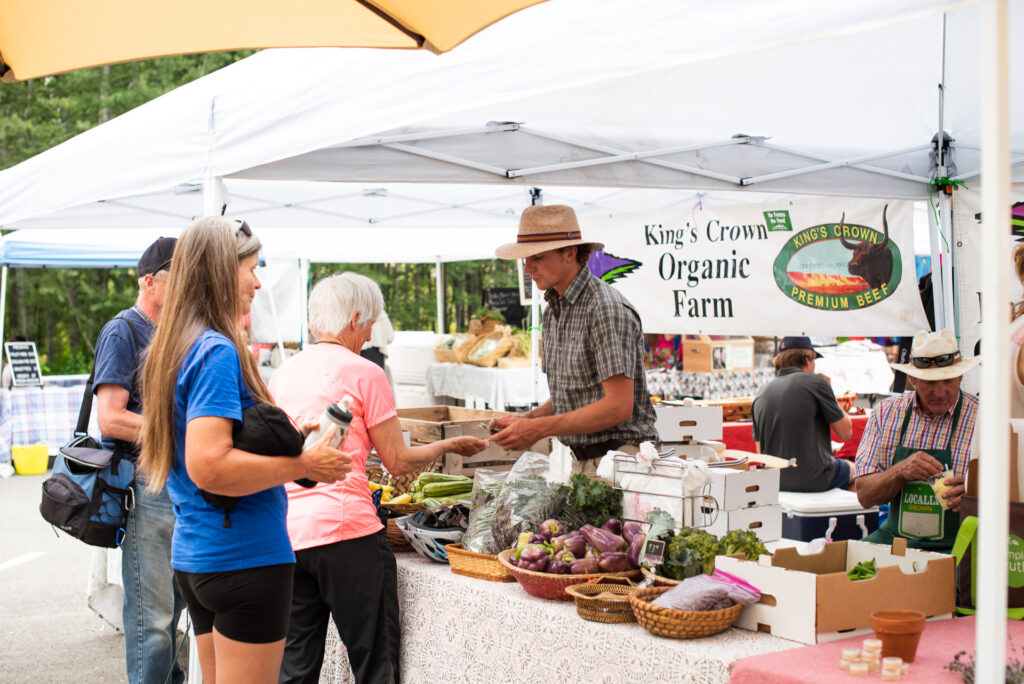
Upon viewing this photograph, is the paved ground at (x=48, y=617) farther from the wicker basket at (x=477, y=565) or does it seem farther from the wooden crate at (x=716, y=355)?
the wooden crate at (x=716, y=355)

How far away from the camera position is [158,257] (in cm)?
348

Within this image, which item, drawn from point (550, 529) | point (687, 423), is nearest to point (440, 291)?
point (687, 423)

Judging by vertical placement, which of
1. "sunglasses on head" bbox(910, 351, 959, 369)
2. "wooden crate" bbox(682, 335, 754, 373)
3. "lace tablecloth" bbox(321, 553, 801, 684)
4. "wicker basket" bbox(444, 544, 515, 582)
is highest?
"sunglasses on head" bbox(910, 351, 959, 369)

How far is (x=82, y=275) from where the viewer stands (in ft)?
71.1

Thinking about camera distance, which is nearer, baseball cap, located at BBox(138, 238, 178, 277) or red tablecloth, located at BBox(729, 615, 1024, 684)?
red tablecloth, located at BBox(729, 615, 1024, 684)

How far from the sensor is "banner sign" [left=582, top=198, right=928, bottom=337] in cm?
534

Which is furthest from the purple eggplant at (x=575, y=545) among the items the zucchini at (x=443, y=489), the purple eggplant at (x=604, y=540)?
the zucchini at (x=443, y=489)

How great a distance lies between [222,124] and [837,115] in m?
3.03

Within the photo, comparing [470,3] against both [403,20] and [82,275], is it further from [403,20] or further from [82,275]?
[82,275]

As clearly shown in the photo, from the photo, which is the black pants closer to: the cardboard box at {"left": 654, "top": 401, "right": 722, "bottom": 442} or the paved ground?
the cardboard box at {"left": 654, "top": 401, "right": 722, "bottom": 442}

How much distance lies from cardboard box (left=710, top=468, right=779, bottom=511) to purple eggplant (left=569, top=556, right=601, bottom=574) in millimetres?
524

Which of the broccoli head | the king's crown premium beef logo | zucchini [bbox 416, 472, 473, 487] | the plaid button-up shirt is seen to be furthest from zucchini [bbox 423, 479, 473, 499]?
the king's crown premium beef logo

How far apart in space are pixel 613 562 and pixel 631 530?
17cm

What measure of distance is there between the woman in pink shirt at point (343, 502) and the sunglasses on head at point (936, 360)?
1955 mm
